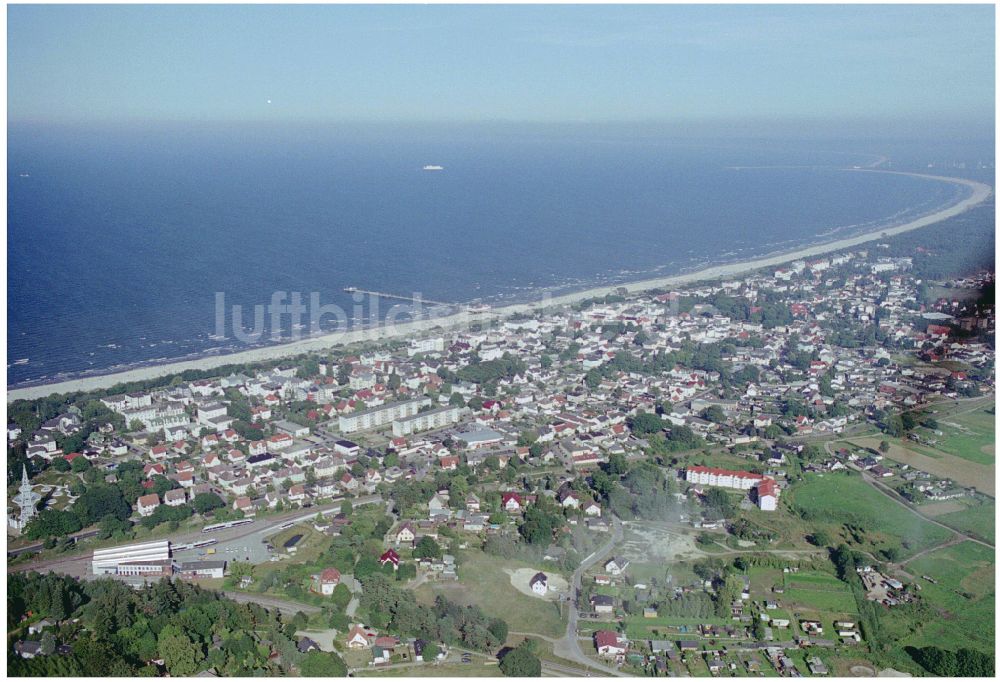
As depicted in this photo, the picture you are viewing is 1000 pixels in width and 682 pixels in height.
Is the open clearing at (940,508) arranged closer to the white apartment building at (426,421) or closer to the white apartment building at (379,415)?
the white apartment building at (426,421)

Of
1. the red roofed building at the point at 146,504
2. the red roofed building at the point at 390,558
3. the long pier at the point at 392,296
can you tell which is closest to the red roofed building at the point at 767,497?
the red roofed building at the point at 390,558

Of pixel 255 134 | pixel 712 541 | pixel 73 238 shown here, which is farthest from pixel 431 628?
pixel 255 134

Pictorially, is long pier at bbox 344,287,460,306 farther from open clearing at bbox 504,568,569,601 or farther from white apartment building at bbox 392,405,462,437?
open clearing at bbox 504,568,569,601

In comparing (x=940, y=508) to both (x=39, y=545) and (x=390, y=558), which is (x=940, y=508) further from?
A: (x=39, y=545)

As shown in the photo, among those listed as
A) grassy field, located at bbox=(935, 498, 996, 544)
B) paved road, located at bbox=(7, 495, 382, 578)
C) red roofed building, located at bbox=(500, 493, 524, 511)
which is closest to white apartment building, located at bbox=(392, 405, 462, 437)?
paved road, located at bbox=(7, 495, 382, 578)

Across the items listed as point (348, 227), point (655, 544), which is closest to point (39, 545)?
point (655, 544)

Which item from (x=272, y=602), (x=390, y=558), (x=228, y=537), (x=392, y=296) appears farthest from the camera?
(x=392, y=296)
